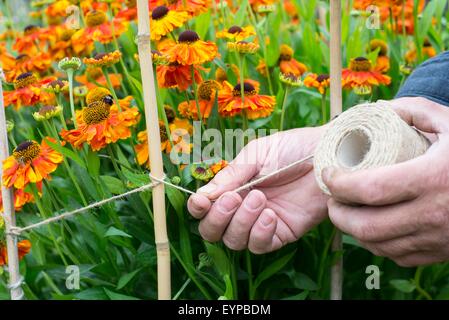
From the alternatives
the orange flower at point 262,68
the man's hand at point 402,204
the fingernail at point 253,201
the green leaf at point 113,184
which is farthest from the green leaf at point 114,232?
the orange flower at point 262,68

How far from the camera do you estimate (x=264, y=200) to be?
74cm

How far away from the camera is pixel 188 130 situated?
853 millimetres

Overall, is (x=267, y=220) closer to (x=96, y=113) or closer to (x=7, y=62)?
(x=96, y=113)

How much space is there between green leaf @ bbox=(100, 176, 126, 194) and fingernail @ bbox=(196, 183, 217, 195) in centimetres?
12

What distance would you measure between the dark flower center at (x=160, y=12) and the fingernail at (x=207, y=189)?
25 centimetres

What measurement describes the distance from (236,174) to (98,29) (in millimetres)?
380

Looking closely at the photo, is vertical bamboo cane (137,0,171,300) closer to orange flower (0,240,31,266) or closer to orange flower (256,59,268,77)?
orange flower (0,240,31,266)

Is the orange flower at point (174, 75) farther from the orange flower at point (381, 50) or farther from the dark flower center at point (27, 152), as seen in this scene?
the orange flower at point (381, 50)

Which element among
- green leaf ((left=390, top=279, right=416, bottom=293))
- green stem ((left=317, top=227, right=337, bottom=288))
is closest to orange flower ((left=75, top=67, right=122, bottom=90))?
green stem ((left=317, top=227, right=337, bottom=288))

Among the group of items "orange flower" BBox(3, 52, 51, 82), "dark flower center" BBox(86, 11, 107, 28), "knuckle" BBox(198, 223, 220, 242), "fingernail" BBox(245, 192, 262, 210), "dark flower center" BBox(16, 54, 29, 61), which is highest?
"dark flower center" BBox(86, 11, 107, 28)

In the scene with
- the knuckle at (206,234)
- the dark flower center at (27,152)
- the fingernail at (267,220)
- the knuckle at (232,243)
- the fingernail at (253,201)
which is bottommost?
the knuckle at (232,243)

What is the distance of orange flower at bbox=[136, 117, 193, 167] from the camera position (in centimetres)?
82

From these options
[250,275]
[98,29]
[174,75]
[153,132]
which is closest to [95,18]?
[98,29]

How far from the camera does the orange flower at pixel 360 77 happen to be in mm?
908
